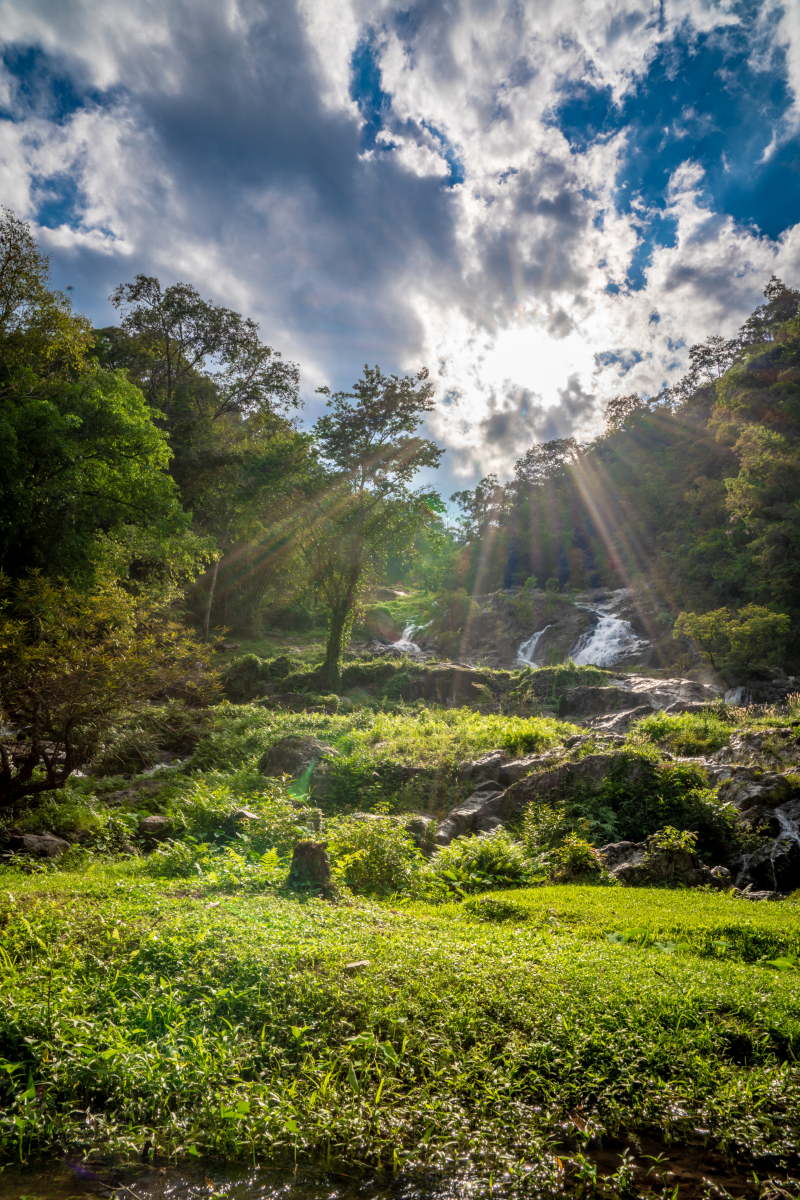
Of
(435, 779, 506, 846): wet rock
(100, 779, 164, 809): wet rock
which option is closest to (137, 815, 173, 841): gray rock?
(100, 779, 164, 809): wet rock

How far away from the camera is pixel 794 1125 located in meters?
2.87

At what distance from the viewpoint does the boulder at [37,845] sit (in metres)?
7.64

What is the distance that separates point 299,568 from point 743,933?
29395 millimetres

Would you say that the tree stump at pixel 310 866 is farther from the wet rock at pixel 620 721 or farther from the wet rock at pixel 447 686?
the wet rock at pixel 447 686

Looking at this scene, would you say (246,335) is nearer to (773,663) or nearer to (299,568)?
(299,568)

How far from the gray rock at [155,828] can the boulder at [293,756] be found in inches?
131

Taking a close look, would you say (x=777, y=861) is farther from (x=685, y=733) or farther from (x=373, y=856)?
(x=373, y=856)

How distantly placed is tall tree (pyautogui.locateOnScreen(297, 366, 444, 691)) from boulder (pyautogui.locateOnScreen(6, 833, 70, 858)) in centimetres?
1927

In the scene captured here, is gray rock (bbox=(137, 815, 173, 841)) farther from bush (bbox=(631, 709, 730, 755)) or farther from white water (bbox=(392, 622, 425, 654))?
white water (bbox=(392, 622, 425, 654))

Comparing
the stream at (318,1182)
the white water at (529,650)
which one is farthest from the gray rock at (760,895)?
the white water at (529,650)

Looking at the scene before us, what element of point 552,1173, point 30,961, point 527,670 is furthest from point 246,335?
point 552,1173

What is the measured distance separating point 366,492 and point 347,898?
2310cm

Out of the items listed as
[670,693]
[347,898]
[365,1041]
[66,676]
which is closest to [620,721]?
[670,693]

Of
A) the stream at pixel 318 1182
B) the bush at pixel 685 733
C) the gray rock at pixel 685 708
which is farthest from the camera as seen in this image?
the gray rock at pixel 685 708
